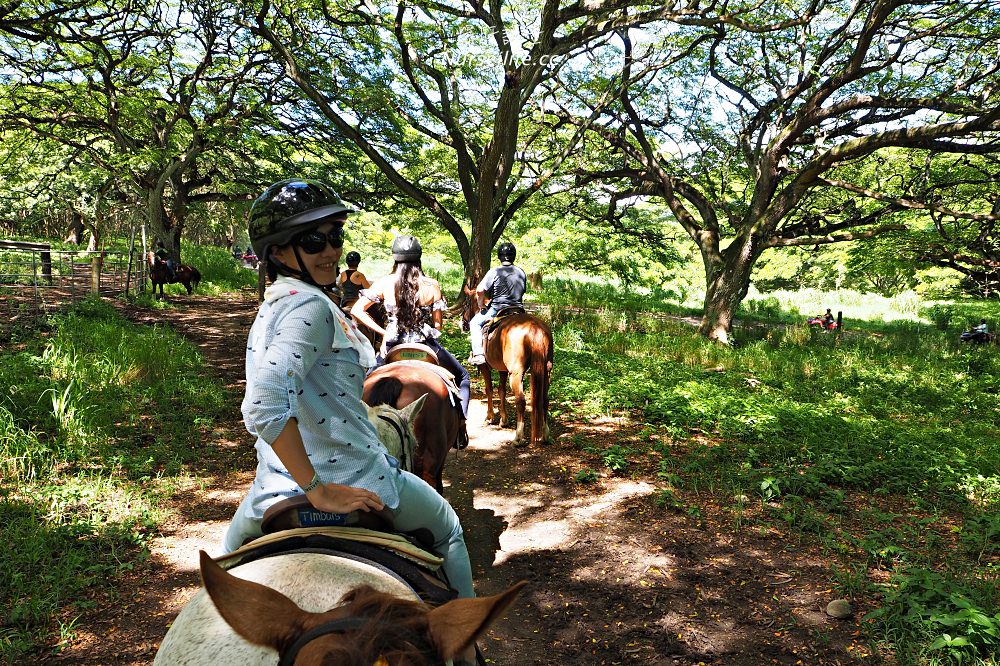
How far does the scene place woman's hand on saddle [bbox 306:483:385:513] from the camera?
1.86m

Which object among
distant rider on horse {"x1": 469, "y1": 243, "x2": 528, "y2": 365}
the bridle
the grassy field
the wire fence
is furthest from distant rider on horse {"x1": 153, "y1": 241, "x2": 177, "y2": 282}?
the bridle

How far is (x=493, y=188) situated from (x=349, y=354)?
36.6 feet

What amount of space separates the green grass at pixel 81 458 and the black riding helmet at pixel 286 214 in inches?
126

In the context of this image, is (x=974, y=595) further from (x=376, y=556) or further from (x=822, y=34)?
(x=822, y=34)

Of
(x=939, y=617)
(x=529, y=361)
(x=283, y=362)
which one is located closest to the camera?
(x=283, y=362)

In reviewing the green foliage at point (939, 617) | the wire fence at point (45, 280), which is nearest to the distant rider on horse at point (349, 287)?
the wire fence at point (45, 280)

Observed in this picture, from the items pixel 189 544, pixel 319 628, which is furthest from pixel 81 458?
pixel 319 628

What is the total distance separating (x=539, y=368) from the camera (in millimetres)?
7188

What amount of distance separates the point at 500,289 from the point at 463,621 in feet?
21.7

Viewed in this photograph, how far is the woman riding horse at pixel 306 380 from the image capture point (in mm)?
1795

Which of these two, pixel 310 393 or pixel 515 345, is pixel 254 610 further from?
pixel 515 345

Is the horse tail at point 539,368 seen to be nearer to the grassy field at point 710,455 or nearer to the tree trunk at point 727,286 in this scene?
the grassy field at point 710,455

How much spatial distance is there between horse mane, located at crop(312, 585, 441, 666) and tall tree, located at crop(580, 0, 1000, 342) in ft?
32.9

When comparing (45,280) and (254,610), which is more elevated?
(45,280)
